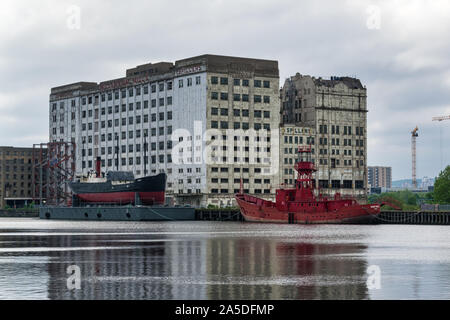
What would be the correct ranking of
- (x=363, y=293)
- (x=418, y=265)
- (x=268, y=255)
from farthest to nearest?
(x=268, y=255), (x=418, y=265), (x=363, y=293)

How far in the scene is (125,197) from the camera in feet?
559

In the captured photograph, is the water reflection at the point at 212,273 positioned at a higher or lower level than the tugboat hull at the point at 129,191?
lower

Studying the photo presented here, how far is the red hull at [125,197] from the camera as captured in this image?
168 m

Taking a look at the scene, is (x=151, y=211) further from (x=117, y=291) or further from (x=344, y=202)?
(x=117, y=291)

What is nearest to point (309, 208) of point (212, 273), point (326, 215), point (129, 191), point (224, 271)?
point (326, 215)

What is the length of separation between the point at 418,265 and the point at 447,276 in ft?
22.7

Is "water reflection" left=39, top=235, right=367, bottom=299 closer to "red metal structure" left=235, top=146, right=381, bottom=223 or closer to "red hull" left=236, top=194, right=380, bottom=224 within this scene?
"red hull" left=236, top=194, right=380, bottom=224

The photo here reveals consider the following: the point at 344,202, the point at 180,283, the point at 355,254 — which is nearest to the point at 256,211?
the point at 344,202

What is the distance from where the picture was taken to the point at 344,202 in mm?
141250

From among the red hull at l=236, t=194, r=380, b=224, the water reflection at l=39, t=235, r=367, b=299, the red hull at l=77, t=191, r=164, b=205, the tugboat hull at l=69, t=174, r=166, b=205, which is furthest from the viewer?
the red hull at l=77, t=191, r=164, b=205

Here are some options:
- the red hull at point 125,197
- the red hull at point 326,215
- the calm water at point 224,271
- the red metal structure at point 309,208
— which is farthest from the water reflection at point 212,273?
the red hull at point 125,197

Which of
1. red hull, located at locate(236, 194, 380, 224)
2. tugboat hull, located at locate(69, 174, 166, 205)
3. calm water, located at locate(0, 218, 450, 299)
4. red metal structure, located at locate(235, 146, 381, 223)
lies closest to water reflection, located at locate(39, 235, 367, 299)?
calm water, located at locate(0, 218, 450, 299)

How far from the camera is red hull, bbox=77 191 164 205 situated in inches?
6624

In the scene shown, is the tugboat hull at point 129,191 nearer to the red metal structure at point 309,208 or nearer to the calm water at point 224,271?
the red metal structure at point 309,208
